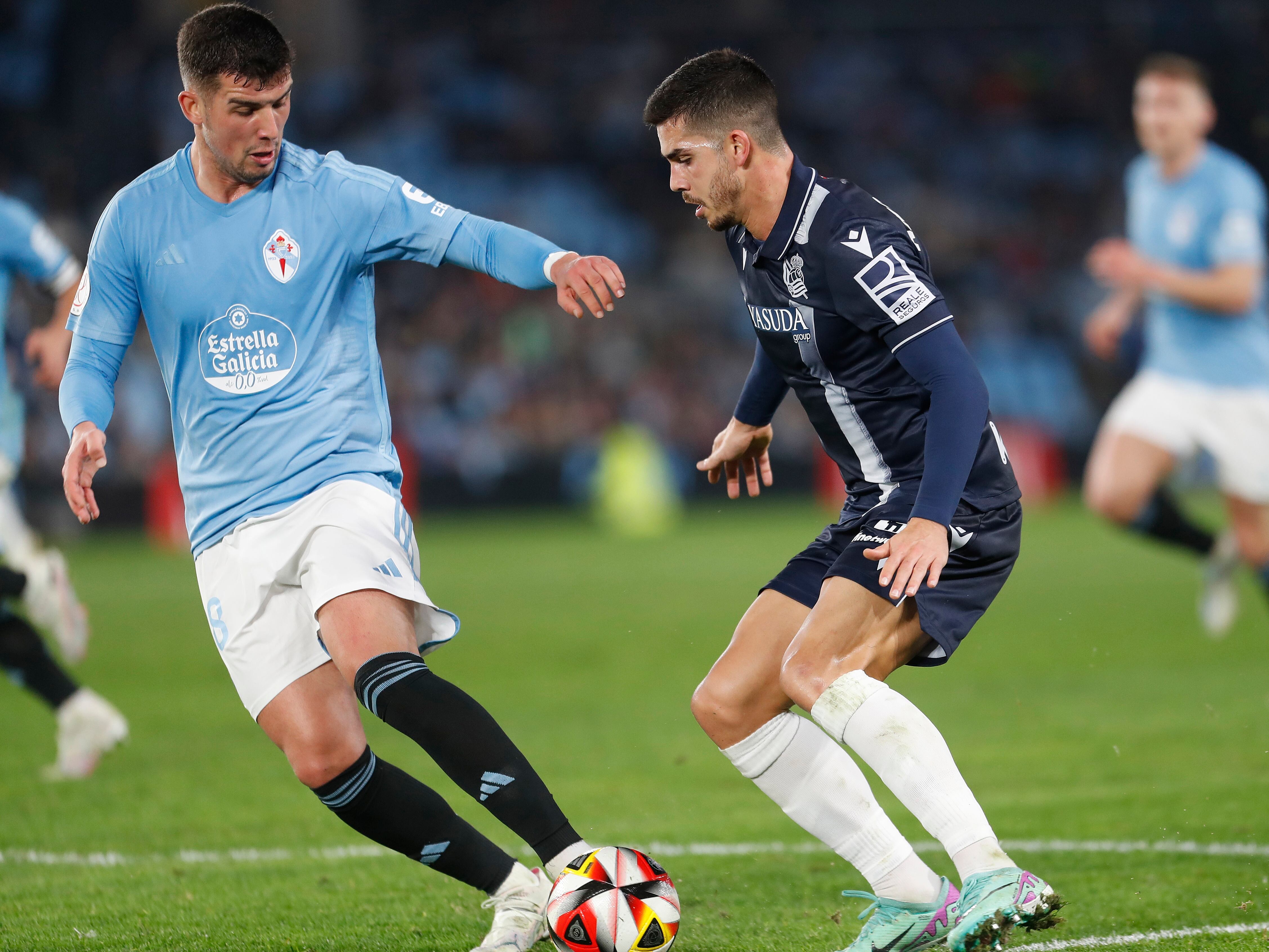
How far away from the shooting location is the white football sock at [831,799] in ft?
12.4

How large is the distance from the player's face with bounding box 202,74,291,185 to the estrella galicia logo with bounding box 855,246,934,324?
63.1 inches

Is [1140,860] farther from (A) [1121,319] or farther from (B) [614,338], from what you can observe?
(B) [614,338]

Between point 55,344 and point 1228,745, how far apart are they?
211 inches

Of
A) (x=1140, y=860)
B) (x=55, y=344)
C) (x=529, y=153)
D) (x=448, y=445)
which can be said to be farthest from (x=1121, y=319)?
(x=529, y=153)

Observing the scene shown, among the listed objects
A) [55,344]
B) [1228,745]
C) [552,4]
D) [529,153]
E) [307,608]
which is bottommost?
[1228,745]

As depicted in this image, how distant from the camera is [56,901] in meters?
4.56

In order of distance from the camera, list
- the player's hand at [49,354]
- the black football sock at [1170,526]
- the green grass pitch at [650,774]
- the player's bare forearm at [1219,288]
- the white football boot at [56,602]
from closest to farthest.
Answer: the green grass pitch at [650,774] < the player's hand at [49,354] < the white football boot at [56,602] < the player's bare forearm at [1219,288] < the black football sock at [1170,526]

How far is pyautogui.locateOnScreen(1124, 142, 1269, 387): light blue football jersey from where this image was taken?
7.86 m

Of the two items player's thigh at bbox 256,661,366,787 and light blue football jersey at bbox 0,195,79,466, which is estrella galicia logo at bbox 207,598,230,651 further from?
light blue football jersey at bbox 0,195,79,466

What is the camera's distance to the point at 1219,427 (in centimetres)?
799

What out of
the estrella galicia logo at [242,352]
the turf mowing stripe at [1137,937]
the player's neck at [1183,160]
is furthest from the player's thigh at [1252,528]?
the estrella galicia logo at [242,352]

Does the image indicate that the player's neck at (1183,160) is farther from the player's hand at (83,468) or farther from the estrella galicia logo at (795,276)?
the player's hand at (83,468)

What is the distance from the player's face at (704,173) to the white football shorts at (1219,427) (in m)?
4.68

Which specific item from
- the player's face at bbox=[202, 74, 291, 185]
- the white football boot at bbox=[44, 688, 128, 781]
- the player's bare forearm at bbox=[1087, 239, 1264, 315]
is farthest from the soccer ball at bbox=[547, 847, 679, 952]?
the player's bare forearm at bbox=[1087, 239, 1264, 315]
